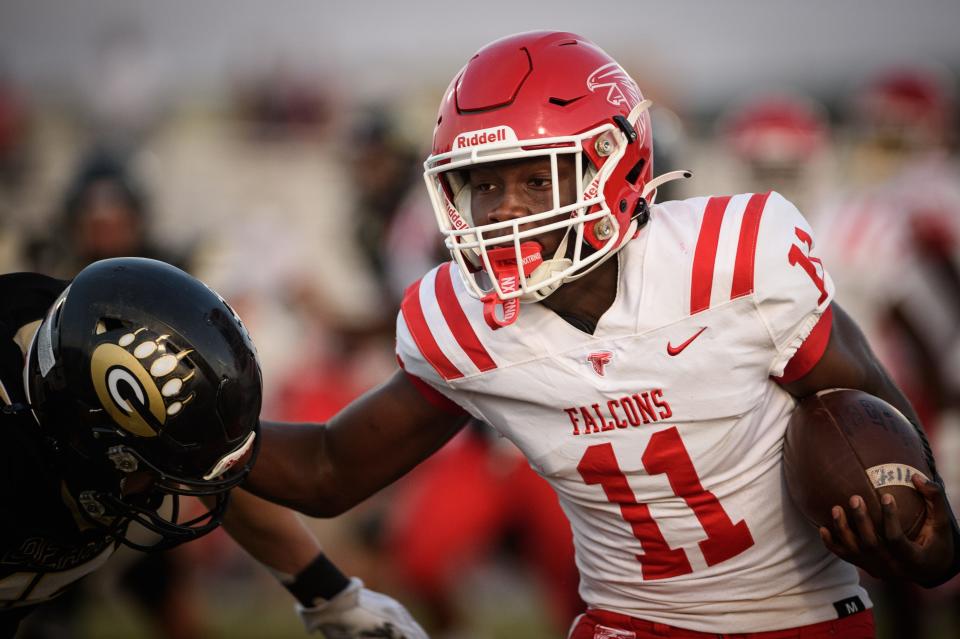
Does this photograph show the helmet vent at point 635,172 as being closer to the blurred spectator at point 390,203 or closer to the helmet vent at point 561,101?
the helmet vent at point 561,101

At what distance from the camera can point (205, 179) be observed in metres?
A: 14.7

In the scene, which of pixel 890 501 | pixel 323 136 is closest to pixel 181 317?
pixel 890 501

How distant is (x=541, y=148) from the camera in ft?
8.54

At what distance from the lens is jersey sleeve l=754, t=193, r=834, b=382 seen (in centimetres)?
255

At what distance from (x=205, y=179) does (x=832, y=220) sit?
10.1m

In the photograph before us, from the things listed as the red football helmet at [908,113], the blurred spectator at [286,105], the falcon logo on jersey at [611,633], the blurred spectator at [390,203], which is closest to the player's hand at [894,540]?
A: the falcon logo on jersey at [611,633]

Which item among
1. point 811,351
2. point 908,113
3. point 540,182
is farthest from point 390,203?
point 811,351

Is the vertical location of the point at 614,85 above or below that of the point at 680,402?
above

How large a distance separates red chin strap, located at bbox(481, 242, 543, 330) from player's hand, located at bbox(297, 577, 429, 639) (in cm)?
96

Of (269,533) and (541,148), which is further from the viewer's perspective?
(269,533)

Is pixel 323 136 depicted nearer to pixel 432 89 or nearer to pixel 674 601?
pixel 432 89

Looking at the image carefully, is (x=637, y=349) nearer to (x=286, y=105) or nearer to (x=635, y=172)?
(x=635, y=172)

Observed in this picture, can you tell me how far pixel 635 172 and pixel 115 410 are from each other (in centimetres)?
130

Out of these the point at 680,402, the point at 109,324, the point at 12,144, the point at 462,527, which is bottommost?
the point at 12,144
